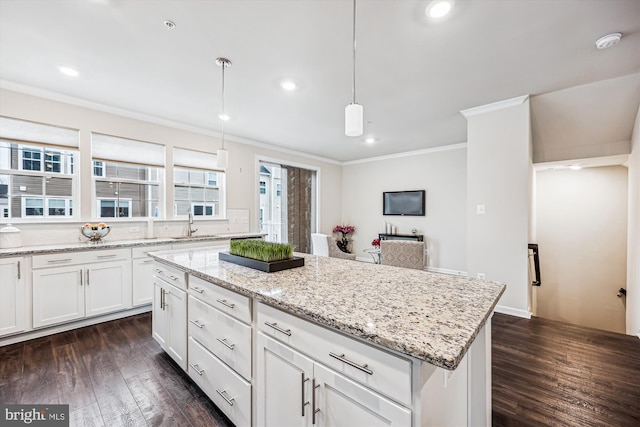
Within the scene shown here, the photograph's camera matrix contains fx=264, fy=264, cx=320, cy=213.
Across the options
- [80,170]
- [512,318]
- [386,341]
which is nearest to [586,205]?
[512,318]

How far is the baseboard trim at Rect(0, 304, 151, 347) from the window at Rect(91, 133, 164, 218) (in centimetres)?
129

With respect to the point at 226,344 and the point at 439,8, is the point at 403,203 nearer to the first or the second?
the point at 439,8

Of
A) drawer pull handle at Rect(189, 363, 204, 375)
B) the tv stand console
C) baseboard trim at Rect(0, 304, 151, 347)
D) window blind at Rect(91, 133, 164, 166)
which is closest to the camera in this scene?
drawer pull handle at Rect(189, 363, 204, 375)

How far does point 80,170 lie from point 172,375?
9.40 ft

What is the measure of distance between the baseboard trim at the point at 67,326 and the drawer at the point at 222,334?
6.92ft

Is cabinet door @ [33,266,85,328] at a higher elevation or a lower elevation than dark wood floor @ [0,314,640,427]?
higher

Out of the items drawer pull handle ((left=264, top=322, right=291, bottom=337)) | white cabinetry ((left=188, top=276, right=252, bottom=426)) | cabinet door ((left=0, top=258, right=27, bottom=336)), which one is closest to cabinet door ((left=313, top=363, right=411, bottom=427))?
drawer pull handle ((left=264, top=322, right=291, bottom=337))

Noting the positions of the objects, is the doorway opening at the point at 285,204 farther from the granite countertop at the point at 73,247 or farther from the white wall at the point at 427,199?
the granite countertop at the point at 73,247

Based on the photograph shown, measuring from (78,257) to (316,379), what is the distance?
3225 millimetres

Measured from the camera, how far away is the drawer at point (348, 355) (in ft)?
2.69

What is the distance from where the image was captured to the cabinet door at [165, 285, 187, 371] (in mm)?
1945

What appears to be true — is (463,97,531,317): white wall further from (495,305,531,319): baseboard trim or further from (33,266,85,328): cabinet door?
(33,266,85,328): cabinet door

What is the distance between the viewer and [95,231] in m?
3.23

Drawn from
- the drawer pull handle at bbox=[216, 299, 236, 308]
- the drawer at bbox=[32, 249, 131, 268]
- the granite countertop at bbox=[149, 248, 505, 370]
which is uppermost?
the granite countertop at bbox=[149, 248, 505, 370]
